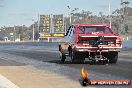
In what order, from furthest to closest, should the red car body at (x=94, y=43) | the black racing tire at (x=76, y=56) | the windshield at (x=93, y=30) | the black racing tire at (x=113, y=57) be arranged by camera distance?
1. the windshield at (x=93, y=30)
2. the black racing tire at (x=113, y=57)
3. the black racing tire at (x=76, y=56)
4. the red car body at (x=94, y=43)

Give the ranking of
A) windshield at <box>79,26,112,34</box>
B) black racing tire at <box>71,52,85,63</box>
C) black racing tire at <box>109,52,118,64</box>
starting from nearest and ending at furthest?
black racing tire at <box>71,52,85,63</box> < black racing tire at <box>109,52,118,64</box> < windshield at <box>79,26,112,34</box>

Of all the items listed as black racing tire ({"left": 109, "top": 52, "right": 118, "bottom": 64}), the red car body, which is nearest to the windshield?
the red car body

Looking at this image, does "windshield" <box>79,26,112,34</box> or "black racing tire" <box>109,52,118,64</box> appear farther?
"windshield" <box>79,26,112,34</box>

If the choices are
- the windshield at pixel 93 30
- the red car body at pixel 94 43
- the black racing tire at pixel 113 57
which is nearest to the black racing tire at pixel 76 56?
the red car body at pixel 94 43

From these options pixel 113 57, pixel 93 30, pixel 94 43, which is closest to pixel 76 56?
pixel 94 43

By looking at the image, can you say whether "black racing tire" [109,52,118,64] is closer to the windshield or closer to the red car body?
the red car body

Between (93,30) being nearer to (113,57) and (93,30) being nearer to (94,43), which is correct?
(94,43)

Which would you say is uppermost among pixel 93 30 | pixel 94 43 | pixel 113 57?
pixel 93 30

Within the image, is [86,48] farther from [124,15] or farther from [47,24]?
[124,15]

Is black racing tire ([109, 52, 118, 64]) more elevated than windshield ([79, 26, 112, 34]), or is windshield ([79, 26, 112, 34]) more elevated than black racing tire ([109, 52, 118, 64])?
windshield ([79, 26, 112, 34])

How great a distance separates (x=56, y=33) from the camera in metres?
122

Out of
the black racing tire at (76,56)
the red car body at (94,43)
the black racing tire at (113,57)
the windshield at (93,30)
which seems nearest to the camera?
the red car body at (94,43)

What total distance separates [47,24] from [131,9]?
249 feet

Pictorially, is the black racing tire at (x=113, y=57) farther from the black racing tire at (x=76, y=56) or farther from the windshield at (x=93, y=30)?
the black racing tire at (x=76, y=56)
